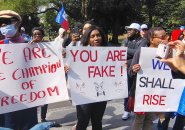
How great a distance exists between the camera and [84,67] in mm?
3982

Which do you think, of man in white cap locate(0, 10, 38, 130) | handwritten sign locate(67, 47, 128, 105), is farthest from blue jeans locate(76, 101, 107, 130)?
man in white cap locate(0, 10, 38, 130)

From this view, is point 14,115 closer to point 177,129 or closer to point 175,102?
point 175,102

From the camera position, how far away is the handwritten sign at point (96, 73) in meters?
3.93

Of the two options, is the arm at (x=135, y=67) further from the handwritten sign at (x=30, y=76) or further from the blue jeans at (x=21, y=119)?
the blue jeans at (x=21, y=119)

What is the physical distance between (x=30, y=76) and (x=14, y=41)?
404mm

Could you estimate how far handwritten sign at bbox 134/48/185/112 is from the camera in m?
4.14

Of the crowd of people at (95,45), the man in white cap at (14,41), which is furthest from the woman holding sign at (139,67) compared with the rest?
the man in white cap at (14,41)

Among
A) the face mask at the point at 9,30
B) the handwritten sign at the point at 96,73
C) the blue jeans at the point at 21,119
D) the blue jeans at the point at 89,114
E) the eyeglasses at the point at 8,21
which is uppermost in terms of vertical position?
the eyeglasses at the point at 8,21

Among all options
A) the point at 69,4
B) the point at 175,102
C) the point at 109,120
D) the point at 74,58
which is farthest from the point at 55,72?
the point at 69,4

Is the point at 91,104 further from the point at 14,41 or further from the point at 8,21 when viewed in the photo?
the point at 8,21

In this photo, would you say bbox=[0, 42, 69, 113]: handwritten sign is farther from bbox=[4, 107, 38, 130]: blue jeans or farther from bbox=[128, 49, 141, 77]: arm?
bbox=[128, 49, 141, 77]: arm

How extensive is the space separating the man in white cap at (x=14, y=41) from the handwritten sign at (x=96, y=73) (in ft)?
1.84

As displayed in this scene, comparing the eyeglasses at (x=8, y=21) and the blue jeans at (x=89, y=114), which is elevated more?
the eyeglasses at (x=8, y=21)

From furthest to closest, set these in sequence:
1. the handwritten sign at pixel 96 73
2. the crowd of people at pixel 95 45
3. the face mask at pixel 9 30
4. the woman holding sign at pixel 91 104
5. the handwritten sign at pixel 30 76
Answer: the woman holding sign at pixel 91 104 < the handwritten sign at pixel 96 73 < the handwritten sign at pixel 30 76 < the face mask at pixel 9 30 < the crowd of people at pixel 95 45
